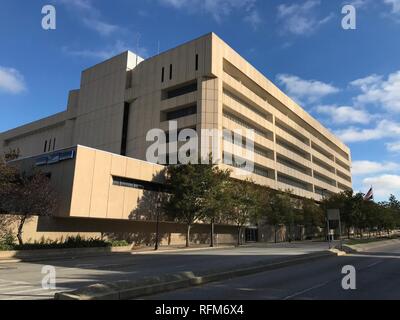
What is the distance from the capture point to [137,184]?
1679 inches

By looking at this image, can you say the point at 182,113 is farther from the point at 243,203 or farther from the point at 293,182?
the point at 293,182

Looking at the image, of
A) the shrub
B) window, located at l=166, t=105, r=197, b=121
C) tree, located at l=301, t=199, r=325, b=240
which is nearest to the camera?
the shrub

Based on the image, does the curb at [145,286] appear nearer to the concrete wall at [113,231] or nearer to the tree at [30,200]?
the tree at [30,200]

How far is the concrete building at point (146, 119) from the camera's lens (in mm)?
37656

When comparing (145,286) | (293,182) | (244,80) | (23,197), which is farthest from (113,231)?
(293,182)

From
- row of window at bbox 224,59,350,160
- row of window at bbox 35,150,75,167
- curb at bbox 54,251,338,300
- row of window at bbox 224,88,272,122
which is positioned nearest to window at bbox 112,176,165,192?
row of window at bbox 35,150,75,167

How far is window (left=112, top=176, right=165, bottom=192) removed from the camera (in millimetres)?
40344

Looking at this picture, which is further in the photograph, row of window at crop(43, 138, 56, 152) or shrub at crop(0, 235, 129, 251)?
row of window at crop(43, 138, 56, 152)

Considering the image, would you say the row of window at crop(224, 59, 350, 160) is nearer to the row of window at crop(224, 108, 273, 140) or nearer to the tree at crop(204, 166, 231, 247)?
the row of window at crop(224, 108, 273, 140)

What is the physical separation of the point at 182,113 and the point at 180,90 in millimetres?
3799

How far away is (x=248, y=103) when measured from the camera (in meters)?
65.7

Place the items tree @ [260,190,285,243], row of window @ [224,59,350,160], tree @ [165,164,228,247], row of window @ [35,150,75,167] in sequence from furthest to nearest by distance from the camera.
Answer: row of window @ [224,59,350,160], tree @ [260,190,285,243], tree @ [165,164,228,247], row of window @ [35,150,75,167]

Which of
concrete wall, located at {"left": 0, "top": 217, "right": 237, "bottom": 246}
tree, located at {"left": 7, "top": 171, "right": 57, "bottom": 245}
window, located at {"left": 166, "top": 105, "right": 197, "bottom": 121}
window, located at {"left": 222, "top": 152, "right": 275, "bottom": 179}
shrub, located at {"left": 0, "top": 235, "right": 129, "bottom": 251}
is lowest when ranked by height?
shrub, located at {"left": 0, "top": 235, "right": 129, "bottom": 251}
